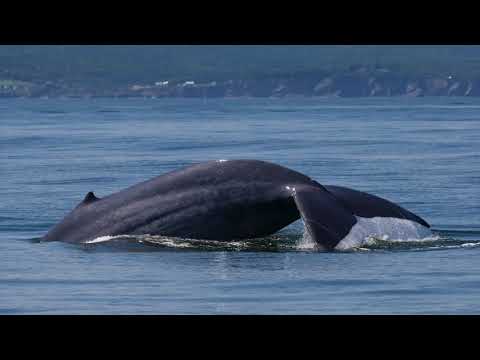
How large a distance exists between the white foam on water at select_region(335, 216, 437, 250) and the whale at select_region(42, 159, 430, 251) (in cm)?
5

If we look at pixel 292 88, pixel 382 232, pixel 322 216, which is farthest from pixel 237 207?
pixel 292 88

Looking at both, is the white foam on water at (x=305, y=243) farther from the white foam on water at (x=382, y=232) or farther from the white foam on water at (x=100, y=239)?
the white foam on water at (x=100, y=239)

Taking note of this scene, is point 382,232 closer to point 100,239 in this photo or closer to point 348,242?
point 348,242

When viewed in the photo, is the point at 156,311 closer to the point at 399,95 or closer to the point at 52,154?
the point at 52,154

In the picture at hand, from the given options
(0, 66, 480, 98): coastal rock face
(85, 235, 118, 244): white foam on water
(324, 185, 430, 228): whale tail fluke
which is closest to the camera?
(324, 185, 430, 228): whale tail fluke

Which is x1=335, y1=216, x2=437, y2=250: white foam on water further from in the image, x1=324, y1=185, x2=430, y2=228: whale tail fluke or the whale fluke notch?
the whale fluke notch

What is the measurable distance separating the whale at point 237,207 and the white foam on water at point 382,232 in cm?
5

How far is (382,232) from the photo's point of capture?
16.8 metres

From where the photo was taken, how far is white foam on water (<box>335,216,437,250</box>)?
53.4ft

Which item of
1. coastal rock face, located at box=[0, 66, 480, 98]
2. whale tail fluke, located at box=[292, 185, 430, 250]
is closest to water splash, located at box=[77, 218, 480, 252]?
whale tail fluke, located at box=[292, 185, 430, 250]

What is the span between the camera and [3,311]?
1304cm

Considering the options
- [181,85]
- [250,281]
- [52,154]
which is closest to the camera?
[250,281]

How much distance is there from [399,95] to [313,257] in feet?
539

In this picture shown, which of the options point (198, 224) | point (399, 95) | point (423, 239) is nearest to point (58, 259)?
point (198, 224)
